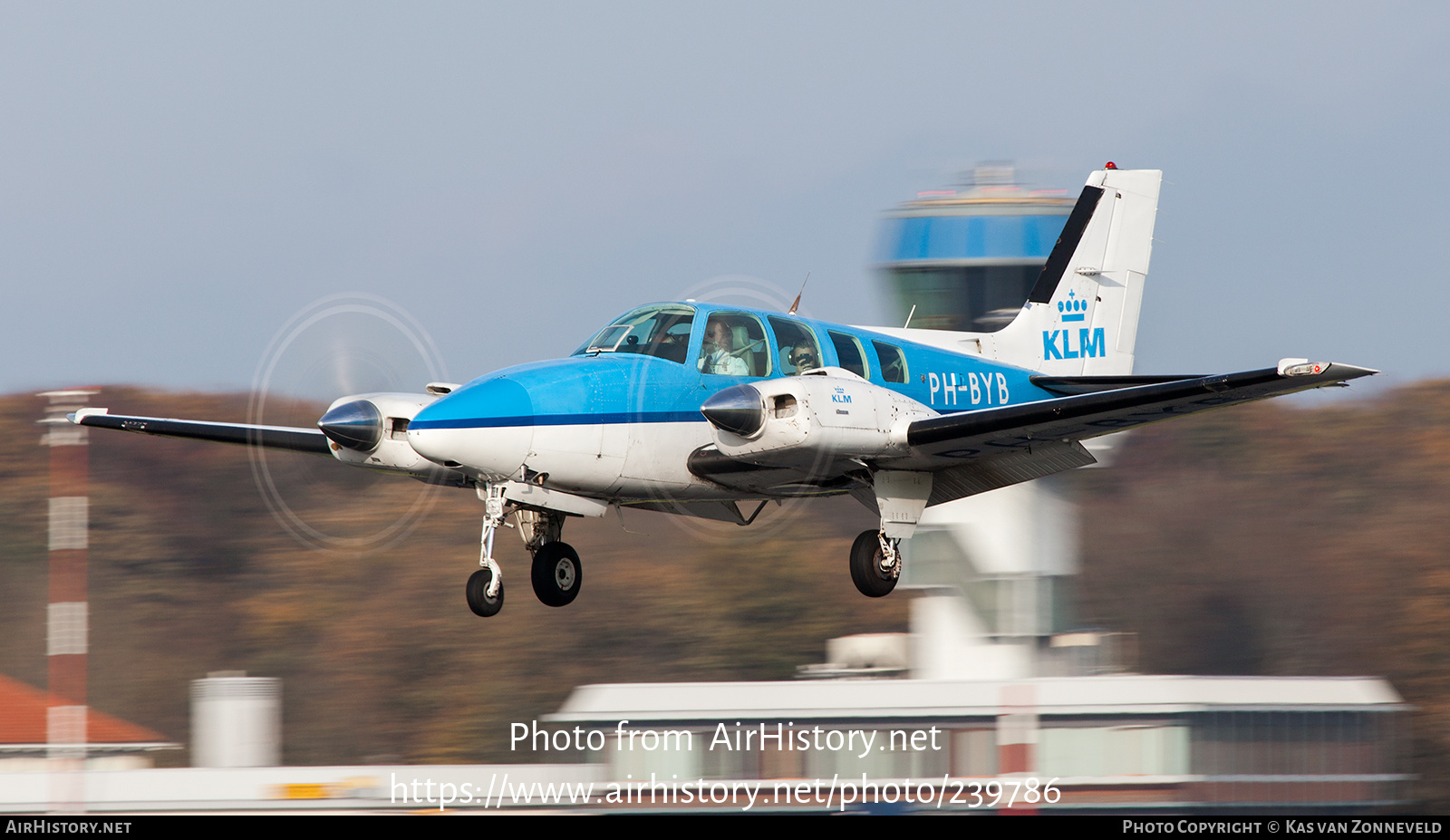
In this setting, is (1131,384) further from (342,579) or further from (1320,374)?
(342,579)

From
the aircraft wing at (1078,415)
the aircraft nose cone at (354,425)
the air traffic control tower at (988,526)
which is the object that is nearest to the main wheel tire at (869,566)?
the aircraft wing at (1078,415)

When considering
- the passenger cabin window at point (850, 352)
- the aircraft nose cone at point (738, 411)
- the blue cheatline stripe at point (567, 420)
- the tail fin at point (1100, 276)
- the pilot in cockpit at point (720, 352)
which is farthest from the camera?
the tail fin at point (1100, 276)

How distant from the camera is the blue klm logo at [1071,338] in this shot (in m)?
17.3

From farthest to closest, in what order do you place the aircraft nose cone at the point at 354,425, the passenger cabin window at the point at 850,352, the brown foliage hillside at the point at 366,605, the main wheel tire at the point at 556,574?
1. the brown foliage hillside at the point at 366,605
2. the passenger cabin window at the point at 850,352
3. the main wheel tire at the point at 556,574
4. the aircraft nose cone at the point at 354,425

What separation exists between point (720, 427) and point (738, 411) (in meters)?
0.20

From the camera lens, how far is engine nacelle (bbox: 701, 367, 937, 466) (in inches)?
485

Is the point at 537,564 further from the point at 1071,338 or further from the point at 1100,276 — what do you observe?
the point at 1100,276

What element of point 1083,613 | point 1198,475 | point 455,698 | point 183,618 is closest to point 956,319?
point 1083,613

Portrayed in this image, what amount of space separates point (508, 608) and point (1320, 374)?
28.1 meters

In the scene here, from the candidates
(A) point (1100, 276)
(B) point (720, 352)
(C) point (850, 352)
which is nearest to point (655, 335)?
(B) point (720, 352)

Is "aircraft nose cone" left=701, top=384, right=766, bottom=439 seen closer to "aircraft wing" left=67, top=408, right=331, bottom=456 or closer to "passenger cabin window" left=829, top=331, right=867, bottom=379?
"passenger cabin window" left=829, top=331, right=867, bottom=379

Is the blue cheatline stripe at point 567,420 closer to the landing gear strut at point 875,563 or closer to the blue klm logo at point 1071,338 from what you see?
the landing gear strut at point 875,563

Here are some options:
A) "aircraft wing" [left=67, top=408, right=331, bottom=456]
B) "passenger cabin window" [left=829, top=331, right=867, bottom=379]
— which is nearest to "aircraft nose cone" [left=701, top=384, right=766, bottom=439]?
"passenger cabin window" [left=829, top=331, right=867, bottom=379]

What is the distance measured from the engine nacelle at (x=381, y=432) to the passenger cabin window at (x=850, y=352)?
348 centimetres
